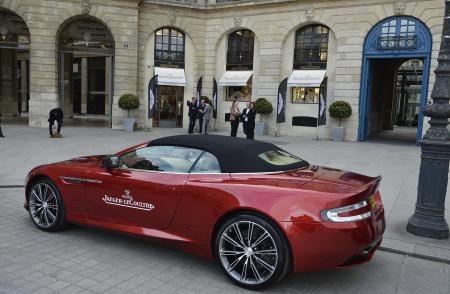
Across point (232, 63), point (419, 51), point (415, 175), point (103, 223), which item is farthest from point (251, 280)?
point (232, 63)

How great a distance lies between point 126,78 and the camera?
73.6 feet

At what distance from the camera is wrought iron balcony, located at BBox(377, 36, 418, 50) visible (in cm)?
1834

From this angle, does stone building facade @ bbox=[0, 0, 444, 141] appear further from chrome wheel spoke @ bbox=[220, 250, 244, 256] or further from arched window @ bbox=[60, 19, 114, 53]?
chrome wheel spoke @ bbox=[220, 250, 244, 256]

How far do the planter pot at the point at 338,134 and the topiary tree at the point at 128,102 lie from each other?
9.55 meters

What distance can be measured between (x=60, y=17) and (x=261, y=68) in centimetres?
1006

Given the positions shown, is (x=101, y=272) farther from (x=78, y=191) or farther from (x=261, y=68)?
(x=261, y=68)

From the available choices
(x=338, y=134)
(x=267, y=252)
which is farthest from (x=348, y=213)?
(x=338, y=134)

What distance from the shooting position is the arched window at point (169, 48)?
23656mm

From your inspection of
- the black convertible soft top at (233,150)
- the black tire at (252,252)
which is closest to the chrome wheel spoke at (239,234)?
the black tire at (252,252)

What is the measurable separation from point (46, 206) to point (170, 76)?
18.5m

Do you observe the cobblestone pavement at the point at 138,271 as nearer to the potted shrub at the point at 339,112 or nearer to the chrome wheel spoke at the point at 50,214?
the chrome wheel spoke at the point at 50,214

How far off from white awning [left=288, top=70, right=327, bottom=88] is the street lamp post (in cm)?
1460

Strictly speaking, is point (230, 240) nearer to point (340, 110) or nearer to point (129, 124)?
point (340, 110)

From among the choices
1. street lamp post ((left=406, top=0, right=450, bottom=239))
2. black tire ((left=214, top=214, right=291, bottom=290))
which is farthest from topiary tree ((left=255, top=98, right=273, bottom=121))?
black tire ((left=214, top=214, right=291, bottom=290))
